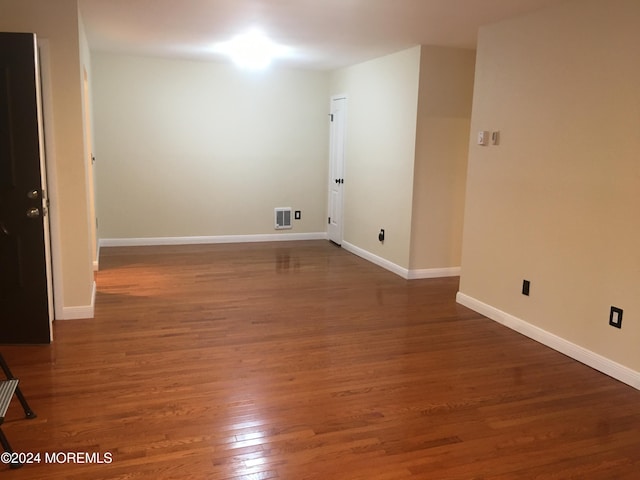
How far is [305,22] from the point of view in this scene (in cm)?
420

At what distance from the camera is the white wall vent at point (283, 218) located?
24.2 ft

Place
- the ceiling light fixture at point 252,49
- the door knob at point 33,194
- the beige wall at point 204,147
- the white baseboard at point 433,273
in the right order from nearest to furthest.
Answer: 1. the door knob at point 33,194
2. the ceiling light fixture at point 252,49
3. the white baseboard at point 433,273
4. the beige wall at point 204,147

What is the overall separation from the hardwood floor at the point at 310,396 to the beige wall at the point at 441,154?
0.93 meters

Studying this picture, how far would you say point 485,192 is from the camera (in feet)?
14.1

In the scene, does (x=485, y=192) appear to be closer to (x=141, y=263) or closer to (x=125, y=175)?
(x=141, y=263)

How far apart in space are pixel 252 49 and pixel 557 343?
4.10 meters

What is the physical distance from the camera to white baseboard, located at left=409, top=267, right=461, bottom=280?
5500mm

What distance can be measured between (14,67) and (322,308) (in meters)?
2.83

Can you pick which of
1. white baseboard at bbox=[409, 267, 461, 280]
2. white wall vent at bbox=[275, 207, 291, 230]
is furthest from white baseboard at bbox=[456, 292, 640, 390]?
white wall vent at bbox=[275, 207, 291, 230]

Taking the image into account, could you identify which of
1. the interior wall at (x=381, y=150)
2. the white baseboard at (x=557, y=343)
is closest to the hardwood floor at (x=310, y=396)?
A: the white baseboard at (x=557, y=343)

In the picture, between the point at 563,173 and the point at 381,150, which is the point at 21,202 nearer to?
the point at 563,173

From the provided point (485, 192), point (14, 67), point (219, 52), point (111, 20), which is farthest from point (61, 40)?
point (485, 192)

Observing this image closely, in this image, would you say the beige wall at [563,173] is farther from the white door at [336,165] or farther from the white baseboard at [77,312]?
the white baseboard at [77,312]

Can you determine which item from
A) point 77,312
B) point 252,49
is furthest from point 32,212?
point 252,49
